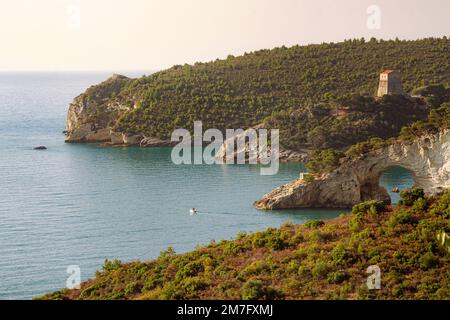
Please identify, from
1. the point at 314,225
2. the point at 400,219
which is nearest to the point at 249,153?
the point at 314,225

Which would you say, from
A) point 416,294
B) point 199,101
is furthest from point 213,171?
point 416,294

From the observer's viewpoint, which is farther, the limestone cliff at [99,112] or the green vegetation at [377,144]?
the limestone cliff at [99,112]

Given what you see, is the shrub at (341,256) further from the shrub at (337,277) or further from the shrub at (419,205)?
Result: the shrub at (419,205)

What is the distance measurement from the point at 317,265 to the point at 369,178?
1098 inches

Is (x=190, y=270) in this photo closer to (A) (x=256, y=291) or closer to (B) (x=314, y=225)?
(A) (x=256, y=291)

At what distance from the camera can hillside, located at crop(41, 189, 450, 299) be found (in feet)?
80.0

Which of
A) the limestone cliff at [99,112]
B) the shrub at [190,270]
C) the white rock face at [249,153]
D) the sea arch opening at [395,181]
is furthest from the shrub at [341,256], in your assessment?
the limestone cliff at [99,112]

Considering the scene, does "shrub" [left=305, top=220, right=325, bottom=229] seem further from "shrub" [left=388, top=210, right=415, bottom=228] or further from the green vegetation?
the green vegetation

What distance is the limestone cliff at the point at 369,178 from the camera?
51.0 meters

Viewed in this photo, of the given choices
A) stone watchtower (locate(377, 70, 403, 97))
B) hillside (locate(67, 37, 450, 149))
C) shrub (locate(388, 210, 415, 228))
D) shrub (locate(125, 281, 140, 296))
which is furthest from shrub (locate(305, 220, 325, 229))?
stone watchtower (locate(377, 70, 403, 97))

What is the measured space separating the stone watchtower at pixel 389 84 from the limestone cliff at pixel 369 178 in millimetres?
32146

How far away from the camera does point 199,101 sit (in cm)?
9569
